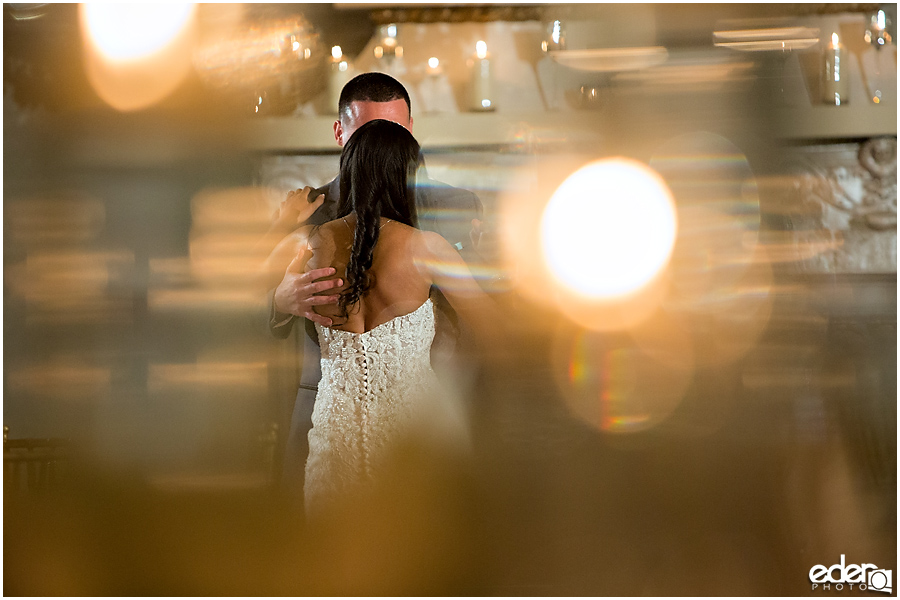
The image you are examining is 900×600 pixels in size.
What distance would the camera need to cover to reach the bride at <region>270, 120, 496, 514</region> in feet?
3.50

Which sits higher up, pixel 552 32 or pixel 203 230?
pixel 552 32

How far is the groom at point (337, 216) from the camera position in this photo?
3.81ft

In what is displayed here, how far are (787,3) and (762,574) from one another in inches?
50.3

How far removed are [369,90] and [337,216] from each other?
0.98ft

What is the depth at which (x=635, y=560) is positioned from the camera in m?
1.24

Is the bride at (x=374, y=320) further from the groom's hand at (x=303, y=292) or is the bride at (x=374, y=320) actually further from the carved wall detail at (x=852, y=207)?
the carved wall detail at (x=852, y=207)

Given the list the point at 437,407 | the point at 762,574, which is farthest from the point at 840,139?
the point at 437,407

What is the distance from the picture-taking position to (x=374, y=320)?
3.50ft

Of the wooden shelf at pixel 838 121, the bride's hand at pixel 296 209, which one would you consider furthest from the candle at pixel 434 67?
the wooden shelf at pixel 838 121

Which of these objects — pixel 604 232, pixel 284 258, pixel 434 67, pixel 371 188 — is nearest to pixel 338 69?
pixel 434 67

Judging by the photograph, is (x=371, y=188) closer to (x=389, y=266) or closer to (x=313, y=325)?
(x=389, y=266)

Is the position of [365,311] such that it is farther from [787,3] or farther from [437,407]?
[787,3]

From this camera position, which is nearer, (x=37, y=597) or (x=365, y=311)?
(x=365, y=311)

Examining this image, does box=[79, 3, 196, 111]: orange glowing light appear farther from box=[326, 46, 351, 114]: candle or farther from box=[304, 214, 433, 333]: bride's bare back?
box=[304, 214, 433, 333]: bride's bare back
